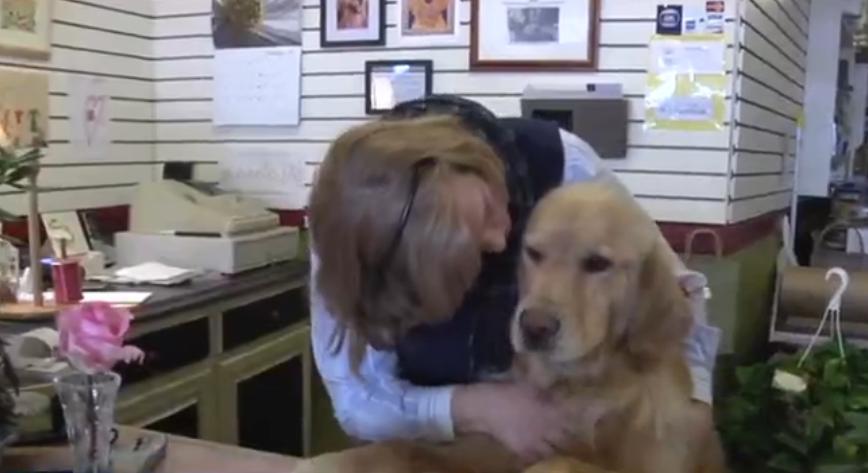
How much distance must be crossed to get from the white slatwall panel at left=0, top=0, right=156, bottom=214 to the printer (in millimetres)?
237

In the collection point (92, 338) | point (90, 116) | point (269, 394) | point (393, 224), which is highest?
point (90, 116)

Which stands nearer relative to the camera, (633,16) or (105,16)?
(633,16)

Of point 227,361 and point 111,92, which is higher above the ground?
point 111,92

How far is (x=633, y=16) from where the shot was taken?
9.54ft

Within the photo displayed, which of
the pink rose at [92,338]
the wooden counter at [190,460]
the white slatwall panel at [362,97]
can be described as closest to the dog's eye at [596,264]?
the wooden counter at [190,460]

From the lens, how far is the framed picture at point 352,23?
3.23m

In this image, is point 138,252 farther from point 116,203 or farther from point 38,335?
point 38,335

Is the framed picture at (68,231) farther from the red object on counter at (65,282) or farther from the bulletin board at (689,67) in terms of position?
the bulletin board at (689,67)

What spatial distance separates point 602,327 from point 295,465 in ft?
1.58

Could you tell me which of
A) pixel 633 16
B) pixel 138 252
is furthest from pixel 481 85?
pixel 138 252

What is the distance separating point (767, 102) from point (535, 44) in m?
1.02

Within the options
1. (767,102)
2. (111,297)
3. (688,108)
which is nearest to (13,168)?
(111,297)

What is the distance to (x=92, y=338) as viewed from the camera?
1.19 m

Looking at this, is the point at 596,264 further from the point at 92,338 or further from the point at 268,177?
the point at 268,177
